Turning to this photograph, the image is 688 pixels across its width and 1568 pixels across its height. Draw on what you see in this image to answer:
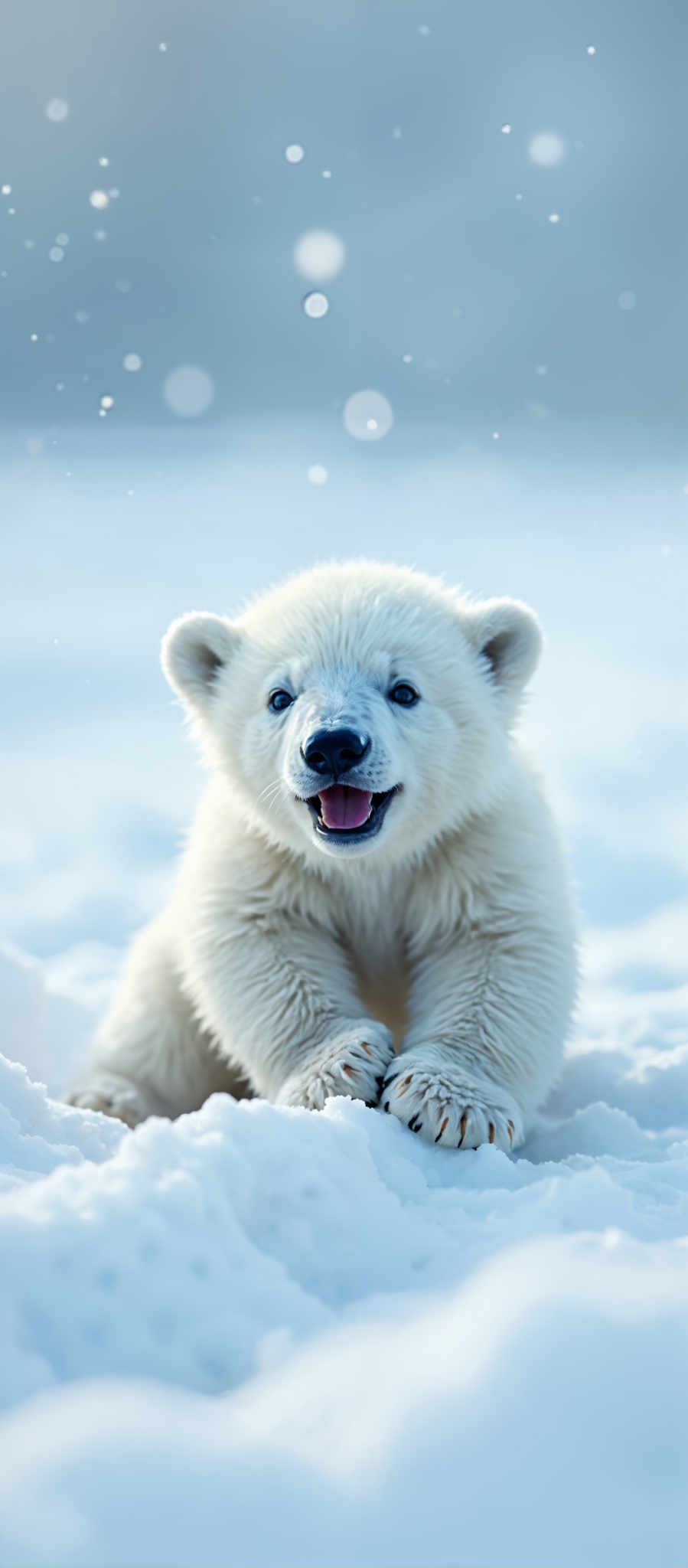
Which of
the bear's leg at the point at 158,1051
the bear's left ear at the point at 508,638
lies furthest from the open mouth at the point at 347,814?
the bear's leg at the point at 158,1051

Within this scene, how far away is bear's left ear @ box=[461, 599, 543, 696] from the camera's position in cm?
339

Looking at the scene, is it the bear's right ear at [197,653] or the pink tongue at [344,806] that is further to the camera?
the bear's right ear at [197,653]

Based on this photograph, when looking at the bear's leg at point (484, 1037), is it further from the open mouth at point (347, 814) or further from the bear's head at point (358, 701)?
the open mouth at point (347, 814)

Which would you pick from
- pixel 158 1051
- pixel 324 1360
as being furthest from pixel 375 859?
pixel 324 1360

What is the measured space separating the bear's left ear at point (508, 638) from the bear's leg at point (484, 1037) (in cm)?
76

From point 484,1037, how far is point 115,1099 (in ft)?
4.54

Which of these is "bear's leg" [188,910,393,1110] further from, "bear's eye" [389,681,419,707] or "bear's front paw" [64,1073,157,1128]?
"bear's eye" [389,681,419,707]

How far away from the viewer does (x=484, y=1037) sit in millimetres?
2953

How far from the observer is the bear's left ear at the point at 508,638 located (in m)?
3.39

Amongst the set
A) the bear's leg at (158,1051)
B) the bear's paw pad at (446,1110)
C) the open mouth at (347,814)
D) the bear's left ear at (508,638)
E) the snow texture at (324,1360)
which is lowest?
the snow texture at (324,1360)

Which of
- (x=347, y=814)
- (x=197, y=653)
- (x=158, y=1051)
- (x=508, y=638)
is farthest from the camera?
(x=158, y=1051)

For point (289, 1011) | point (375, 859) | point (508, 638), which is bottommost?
point (289, 1011)

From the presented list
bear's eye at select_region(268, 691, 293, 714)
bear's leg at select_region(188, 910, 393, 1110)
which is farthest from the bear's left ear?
bear's leg at select_region(188, 910, 393, 1110)

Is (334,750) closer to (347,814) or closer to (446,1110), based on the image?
(347,814)
